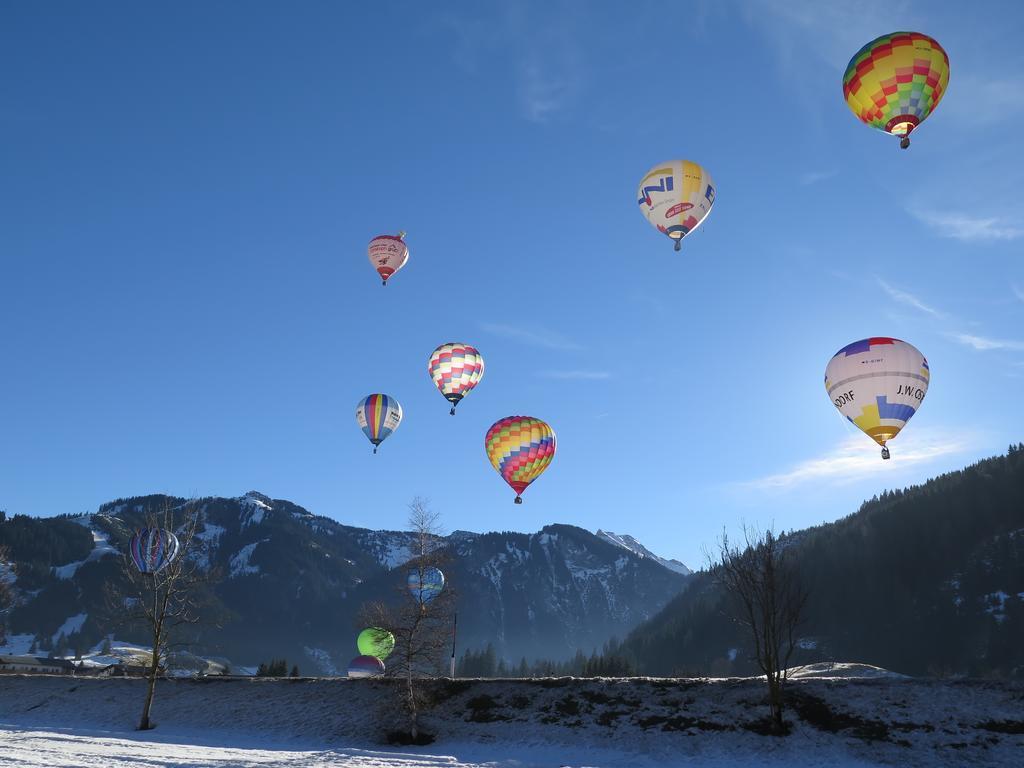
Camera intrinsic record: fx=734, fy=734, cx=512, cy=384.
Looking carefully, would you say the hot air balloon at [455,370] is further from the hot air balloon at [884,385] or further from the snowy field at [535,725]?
the hot air balloon at [884,385]

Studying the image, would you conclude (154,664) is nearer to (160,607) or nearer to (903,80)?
(160,607)

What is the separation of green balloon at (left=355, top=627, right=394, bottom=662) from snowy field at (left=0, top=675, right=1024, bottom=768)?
2.27m

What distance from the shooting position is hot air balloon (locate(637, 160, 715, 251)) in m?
38.1

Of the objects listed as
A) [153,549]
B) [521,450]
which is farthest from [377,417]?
[153,549]

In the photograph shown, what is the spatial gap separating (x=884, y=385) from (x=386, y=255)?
3344 centimetres

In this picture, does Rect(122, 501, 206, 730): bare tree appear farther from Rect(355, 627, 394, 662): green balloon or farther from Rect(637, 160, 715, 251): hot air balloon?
Rect(637, 160, 715, 251): hot air balloon

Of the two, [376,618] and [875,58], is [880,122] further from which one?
[376,618]

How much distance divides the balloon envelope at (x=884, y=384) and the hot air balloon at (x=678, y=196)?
34.6 feet

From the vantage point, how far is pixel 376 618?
40.5 meters

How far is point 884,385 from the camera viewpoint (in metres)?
33.2

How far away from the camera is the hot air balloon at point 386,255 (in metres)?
52.4

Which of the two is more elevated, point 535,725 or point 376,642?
point 376,642

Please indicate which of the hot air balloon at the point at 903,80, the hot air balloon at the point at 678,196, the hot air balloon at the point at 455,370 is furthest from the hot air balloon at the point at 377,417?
the hot air balloon at the point at 903,80

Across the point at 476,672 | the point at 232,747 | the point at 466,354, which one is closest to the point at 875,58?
the point at 466,354
